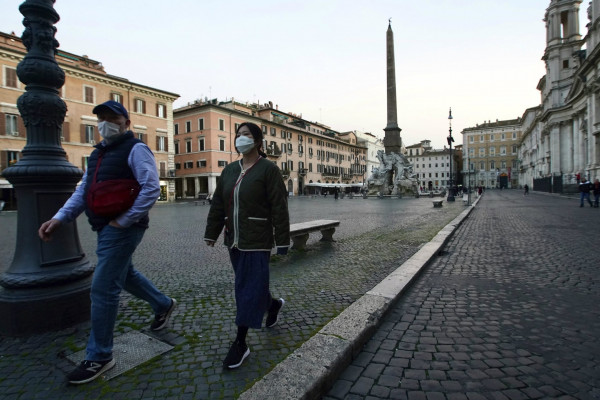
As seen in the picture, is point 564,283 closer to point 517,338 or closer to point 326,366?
point 517,338

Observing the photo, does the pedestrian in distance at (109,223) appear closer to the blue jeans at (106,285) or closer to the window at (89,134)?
the blue jeans at (106,285)

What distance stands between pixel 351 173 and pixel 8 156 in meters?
61.6

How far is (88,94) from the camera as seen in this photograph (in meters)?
32.0

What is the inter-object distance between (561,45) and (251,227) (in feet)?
208

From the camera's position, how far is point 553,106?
49.8 m

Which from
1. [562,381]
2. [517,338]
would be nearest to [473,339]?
[517,338]

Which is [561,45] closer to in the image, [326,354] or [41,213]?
[326,354]

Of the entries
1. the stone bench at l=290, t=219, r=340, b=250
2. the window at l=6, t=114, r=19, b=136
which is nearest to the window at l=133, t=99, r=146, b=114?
the window at l=6, t=114, r=19, b=136

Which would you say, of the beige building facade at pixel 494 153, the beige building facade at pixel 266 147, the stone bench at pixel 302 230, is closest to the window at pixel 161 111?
the beige building facade at pixel 266 147

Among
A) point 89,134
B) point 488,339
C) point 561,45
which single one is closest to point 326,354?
point 488,339

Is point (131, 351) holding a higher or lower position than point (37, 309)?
lower

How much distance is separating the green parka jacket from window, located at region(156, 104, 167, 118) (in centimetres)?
3975

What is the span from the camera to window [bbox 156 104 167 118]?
38.0m

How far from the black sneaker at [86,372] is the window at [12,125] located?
1295 inches
